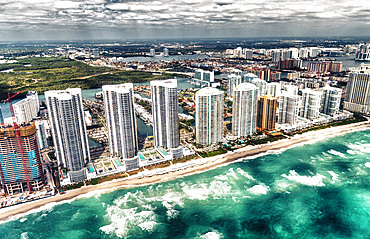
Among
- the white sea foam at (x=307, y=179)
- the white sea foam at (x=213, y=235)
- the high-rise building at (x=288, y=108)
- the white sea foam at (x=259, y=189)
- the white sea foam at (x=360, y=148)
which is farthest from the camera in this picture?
the high-rise building at (x=288, y=108)

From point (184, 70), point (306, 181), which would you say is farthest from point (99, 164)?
point (184, 70)

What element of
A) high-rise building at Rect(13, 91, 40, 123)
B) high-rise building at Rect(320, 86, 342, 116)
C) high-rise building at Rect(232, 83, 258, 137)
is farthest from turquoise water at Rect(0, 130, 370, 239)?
high-rise building at Rect(13, 91, 40, 123)

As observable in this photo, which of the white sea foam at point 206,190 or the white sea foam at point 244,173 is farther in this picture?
the white sea foam at point 244,173

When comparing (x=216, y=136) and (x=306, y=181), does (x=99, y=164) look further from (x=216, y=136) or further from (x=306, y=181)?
(x=306, y=181)

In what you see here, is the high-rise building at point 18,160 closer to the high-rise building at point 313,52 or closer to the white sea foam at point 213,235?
the white sea foam at point 213,235

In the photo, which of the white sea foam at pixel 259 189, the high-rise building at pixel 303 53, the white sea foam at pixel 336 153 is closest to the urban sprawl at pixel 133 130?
the white sea foam at pixel 336 153

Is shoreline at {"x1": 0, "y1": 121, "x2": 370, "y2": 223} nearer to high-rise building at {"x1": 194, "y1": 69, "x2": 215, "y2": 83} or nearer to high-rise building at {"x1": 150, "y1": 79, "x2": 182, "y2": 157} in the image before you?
high-rise building at {"x1": 150, "y1": 79, "x2": 182, "y2": 157}

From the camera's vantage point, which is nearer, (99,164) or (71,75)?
(99,164)

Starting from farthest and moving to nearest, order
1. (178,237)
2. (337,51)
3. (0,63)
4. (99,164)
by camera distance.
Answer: (337,51) → (0,63) → (99,164) → (178,237)
